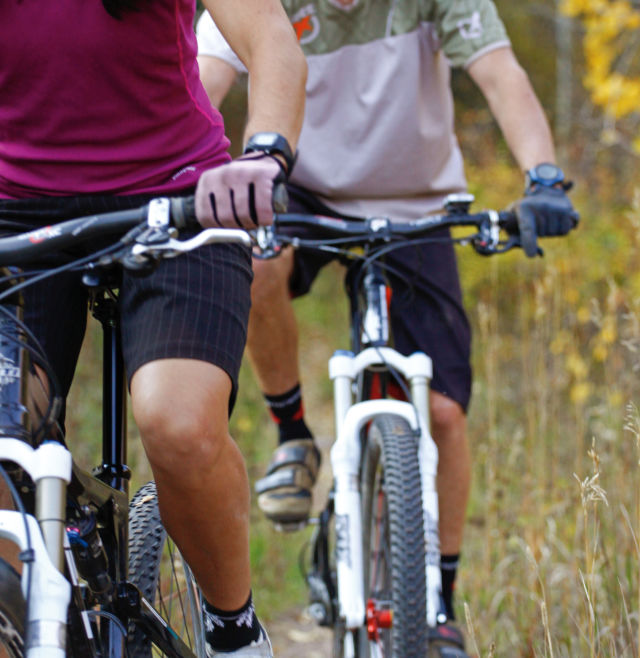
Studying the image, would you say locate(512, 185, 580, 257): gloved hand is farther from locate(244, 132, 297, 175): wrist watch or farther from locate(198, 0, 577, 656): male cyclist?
locate(244, 132, 297, 175): wrist watch

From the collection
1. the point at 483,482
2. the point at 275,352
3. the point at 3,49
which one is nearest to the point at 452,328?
the point at 275,352

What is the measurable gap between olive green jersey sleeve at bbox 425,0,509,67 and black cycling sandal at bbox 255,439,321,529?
1312mm

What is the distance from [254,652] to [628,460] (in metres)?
1.70

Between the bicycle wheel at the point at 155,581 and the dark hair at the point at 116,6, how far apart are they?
90cm

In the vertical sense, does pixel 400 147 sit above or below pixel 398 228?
above

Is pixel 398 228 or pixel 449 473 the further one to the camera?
pixel 449 473

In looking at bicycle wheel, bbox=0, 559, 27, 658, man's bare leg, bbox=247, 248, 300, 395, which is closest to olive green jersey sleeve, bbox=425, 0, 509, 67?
man's bare leg, bbox=247, 248, 300, 395

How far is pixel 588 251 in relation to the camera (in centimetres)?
625

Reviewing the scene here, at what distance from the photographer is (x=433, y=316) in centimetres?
295

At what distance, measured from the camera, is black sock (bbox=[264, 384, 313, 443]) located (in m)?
3.16

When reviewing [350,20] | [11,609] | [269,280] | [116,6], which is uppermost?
[350,20]

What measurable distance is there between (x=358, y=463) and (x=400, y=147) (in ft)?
3.30

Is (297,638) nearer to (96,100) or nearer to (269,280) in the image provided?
(269,280)

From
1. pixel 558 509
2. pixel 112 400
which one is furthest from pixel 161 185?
pixel 558 509
